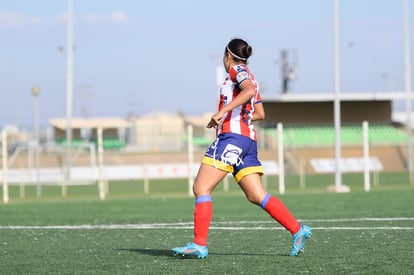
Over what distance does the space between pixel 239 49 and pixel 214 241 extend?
2726 millimetres

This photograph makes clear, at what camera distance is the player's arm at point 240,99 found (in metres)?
8.31

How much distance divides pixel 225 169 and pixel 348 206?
381 inches

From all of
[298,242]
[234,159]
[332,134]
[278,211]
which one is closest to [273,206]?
[278,211]

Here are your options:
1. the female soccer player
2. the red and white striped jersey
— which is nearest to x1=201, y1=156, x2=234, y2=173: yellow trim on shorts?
the female soccer player

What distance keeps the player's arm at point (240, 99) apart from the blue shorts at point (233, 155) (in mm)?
200

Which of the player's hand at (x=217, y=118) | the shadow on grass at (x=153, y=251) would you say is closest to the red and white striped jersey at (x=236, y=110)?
the player's hand at (x=217, y=118)

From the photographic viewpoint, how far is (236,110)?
8656mm

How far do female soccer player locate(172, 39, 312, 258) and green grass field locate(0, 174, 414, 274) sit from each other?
243mm

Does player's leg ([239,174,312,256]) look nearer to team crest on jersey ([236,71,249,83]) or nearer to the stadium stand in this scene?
team crest on jersey ([236,71,249,83])

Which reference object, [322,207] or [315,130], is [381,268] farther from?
[315,130]

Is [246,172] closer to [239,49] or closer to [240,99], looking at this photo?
[240,99]

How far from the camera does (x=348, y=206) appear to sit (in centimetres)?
1795

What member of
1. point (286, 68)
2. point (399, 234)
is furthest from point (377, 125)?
point (399, 234)

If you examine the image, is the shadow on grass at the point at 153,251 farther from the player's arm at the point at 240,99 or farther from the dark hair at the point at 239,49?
the dark hair at the point at 239,49
